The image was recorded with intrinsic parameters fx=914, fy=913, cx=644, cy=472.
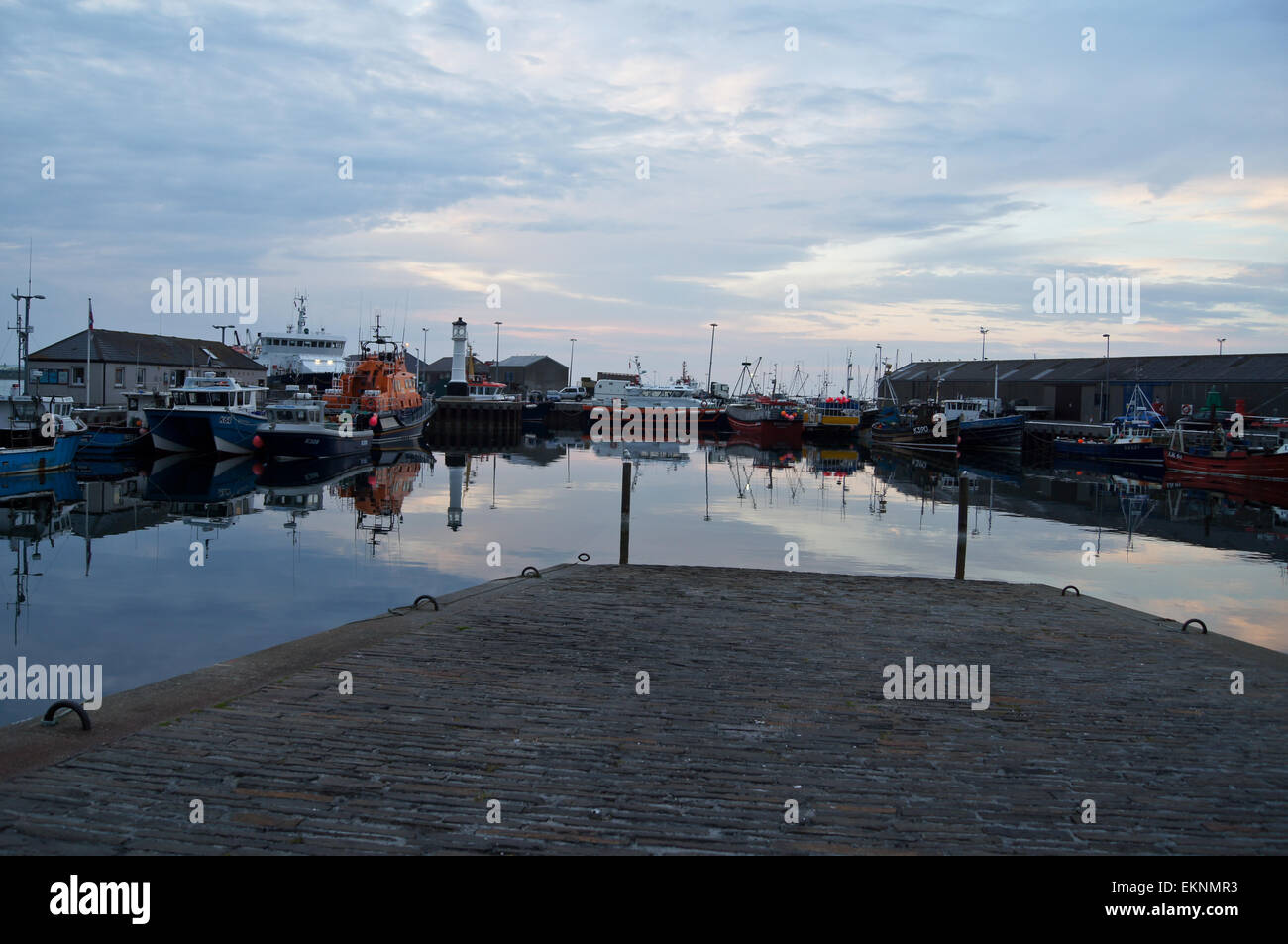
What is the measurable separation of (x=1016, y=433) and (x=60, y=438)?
2221 inches

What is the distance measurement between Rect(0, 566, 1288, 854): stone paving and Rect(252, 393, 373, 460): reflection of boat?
37.4m

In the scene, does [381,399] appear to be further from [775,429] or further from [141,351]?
A: [775,429]

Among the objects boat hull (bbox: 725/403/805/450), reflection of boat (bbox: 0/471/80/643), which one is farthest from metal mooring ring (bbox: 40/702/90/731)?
boat hull (bbox: 725/403/805/450)

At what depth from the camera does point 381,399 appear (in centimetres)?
5738

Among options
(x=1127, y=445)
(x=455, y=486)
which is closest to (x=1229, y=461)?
(x=1127, y=445)

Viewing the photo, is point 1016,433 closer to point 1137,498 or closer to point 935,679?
point 1137,498

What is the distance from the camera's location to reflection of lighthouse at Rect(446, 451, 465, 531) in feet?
87.9

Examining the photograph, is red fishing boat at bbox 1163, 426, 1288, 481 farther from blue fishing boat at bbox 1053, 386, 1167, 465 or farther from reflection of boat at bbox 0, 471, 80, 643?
reflection of boat at bbox 0, 471, 80, 643

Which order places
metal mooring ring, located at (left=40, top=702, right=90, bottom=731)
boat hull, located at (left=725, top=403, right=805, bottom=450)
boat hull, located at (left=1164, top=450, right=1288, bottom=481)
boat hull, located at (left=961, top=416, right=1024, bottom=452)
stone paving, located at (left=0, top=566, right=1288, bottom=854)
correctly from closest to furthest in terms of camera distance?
stone paving, located at (left=0, top=566, right=1288, bottom=854) < metal mooring ring, located at (left=40, top=702, right=90, bottom=731) < boat hull, located at (left=1164, top=450, right=1288, bottom=481) < boat hull, located at (left=961, top=416, right=1024, bottom=452) < boat hull, located at (left=725, top=403, right=805, bottom=450)

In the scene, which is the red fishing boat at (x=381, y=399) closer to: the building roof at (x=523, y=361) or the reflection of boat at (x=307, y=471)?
the reflection of boat at (x=307, y=471)

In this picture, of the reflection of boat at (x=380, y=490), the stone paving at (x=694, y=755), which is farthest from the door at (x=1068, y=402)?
the stone paving at (x=694, y=755)

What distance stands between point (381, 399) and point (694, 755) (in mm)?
54092
